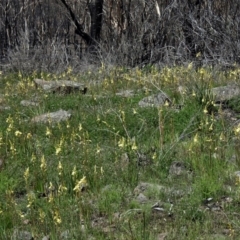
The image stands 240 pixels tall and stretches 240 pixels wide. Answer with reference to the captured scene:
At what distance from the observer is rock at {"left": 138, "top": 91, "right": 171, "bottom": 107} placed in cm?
601

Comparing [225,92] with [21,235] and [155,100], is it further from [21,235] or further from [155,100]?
[21,235]

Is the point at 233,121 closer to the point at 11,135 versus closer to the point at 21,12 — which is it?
the point at 11,135

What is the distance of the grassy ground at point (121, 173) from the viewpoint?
→ 3400 mm

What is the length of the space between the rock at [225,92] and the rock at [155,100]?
557 millimetres

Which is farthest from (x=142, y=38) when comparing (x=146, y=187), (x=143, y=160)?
(x=146, y=187)

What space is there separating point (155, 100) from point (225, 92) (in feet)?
2.70

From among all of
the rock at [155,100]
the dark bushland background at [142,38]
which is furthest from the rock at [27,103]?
the dark bushland background at [142,38]

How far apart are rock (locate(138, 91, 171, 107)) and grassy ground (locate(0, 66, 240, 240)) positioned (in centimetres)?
10

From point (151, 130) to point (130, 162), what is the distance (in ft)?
3.17

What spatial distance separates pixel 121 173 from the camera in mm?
4285

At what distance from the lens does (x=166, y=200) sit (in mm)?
3816

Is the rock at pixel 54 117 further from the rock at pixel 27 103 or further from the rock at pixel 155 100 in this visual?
the rock at pixel 155 100

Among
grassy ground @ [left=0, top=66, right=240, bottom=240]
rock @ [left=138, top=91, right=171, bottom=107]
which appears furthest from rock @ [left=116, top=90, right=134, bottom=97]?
rock @ [left=138, top=91, right=171, bottom=107]

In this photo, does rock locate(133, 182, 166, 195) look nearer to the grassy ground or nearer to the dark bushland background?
the grassy ground
